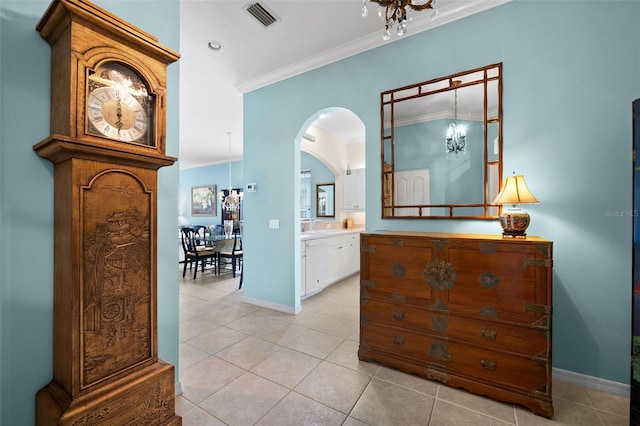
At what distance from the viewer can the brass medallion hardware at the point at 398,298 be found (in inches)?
81.4

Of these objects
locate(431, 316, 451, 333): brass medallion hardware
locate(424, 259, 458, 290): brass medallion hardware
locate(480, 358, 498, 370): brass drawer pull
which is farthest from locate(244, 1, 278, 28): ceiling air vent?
locate(480, 358, 498, 370): brass drawer pull

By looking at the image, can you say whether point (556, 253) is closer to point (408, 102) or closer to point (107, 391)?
point (408, 102)

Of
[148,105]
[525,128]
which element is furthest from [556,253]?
[148,105]

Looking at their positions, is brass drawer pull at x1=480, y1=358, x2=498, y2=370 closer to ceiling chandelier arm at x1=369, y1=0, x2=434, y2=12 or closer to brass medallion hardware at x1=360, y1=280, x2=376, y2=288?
brass medallion hardware at x1=360, y1=280, x2=376, y2=288

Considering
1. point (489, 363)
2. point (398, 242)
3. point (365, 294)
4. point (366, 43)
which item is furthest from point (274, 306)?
point (366, 43)

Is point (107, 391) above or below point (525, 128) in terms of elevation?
below

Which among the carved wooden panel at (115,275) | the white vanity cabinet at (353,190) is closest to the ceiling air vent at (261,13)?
the carved wooden panel at (115,275)

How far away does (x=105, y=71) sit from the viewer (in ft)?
3.64

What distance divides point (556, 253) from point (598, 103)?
3.59 feet

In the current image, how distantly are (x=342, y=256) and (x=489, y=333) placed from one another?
3060 millimetres

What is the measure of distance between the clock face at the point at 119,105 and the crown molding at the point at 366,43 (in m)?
2.27

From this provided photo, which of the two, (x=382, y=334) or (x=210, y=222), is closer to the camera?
(x=382, y=334)

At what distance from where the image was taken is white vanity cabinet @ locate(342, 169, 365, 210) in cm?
547

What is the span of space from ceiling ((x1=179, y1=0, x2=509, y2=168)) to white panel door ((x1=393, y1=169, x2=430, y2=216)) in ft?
4.35
